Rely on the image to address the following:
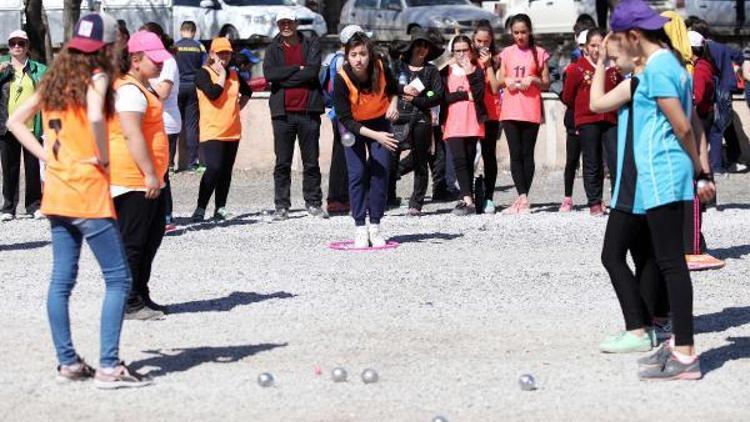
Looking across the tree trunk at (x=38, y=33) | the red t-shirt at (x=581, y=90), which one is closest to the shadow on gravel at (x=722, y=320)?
the red t-shirt at (x=581, y=90)

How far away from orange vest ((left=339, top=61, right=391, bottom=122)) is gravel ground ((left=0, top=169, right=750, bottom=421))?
3.53ft

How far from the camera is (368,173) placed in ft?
40.0

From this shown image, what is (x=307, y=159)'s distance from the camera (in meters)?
14.8

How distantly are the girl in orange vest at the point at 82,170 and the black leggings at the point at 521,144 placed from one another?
773 centimetres

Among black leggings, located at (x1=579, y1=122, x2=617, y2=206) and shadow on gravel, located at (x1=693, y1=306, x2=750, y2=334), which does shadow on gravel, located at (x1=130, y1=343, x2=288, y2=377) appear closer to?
shadow on gravel, located at (x1=693, y1=306, x2=750, y2=334)

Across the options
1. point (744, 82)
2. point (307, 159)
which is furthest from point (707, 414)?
point (744, 82)

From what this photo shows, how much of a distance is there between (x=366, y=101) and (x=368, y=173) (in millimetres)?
571

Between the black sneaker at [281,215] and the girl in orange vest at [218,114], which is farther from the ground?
the girl in orange vest at [218,114]

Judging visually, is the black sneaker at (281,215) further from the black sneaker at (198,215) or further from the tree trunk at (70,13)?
the tree trunk at (70,13)

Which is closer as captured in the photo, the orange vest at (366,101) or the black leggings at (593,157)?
the orange vest at (366,101)

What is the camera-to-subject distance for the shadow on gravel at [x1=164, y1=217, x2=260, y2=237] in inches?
545

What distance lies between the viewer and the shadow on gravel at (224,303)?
977cm

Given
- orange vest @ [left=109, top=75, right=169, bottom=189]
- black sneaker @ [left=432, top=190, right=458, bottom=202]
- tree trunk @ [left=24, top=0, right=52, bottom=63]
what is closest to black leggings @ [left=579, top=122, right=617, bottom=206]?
black sneaker @ [left=432, top=190, right=458, bottom=202]

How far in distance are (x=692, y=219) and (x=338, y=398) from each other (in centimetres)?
457
